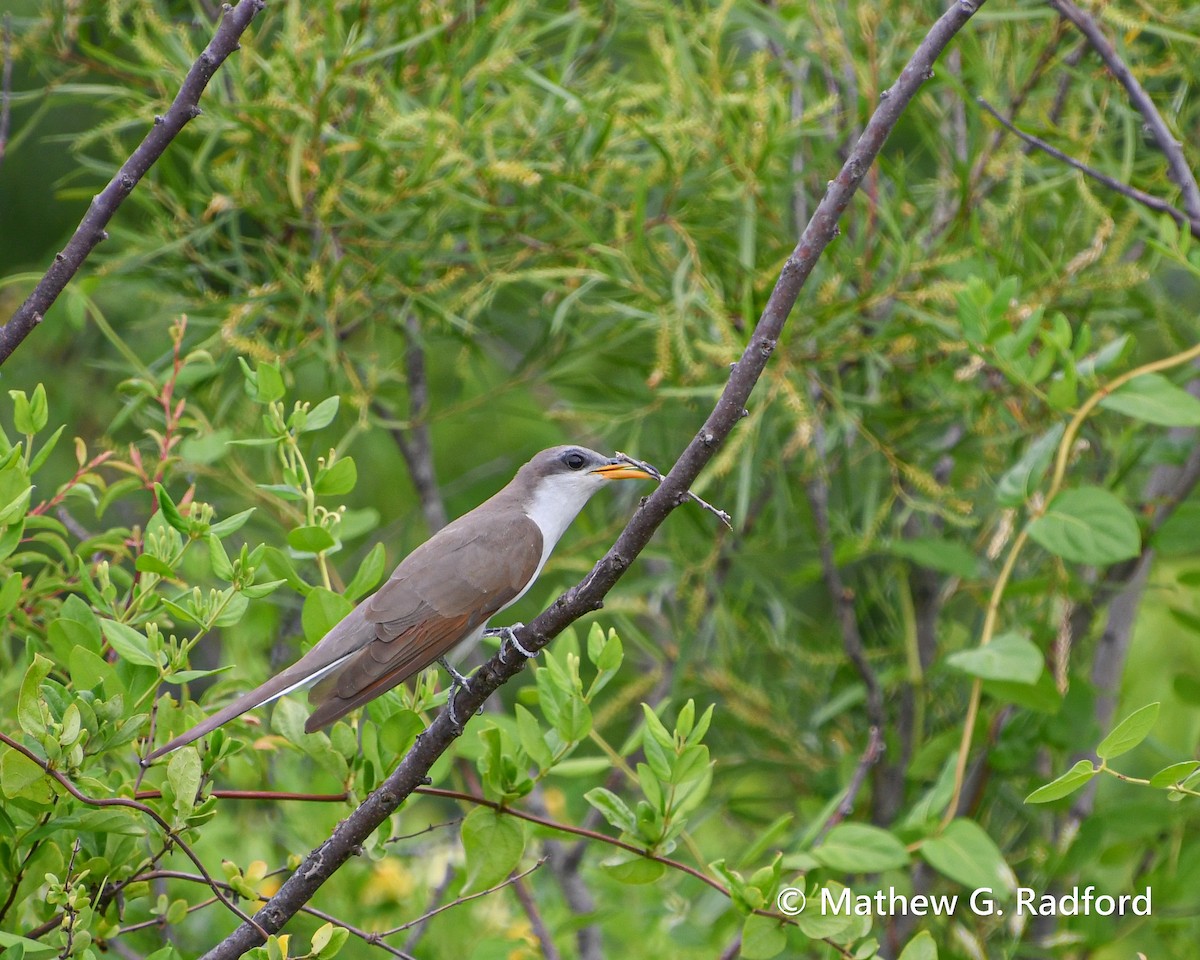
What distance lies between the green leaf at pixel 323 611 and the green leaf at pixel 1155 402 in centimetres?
180

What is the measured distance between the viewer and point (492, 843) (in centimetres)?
221

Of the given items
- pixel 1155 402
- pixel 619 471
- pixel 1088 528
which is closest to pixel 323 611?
pixel 619 471

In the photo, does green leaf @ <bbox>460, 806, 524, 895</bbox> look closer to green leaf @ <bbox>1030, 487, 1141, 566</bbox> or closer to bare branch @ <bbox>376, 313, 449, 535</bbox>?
green leaf @ <bbox>1030, 487, 1141, 566</bbox>

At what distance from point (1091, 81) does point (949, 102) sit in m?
0.53

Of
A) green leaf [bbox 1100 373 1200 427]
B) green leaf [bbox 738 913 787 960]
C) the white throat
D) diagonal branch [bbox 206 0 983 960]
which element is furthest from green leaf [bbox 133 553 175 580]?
green leaf [bbox 1100 373 1200 427]

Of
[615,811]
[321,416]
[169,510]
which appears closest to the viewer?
[169,510]

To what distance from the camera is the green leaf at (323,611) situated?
7.24 feet

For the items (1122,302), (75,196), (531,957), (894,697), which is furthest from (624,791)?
(75,196)

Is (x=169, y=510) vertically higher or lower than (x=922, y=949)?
higher

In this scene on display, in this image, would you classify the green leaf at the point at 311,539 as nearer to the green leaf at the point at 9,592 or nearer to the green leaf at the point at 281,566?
the green leaf at the point at 281,566

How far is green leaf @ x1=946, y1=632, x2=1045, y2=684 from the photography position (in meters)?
Answer: 2.76

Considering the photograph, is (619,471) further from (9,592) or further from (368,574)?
(9,592)

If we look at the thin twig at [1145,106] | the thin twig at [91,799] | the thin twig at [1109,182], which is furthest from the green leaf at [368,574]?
the thin twig at [1145,106]

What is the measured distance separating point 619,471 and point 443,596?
0.60 meters
